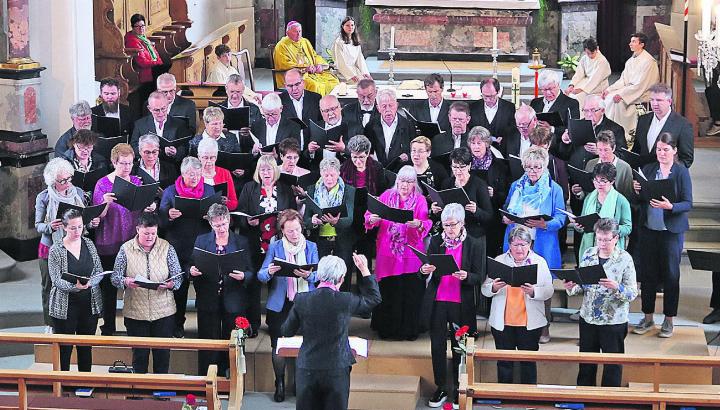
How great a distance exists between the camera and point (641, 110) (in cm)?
1427

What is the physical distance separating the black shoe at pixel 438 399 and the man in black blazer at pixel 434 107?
2.36 metres

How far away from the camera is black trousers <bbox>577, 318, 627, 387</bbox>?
385 inches

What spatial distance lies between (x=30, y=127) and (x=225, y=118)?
258cm

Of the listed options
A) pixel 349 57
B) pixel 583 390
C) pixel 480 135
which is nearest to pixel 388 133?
pixel 480 135

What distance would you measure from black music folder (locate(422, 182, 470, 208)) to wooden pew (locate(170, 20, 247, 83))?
6457mm

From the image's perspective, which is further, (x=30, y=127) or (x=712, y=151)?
(x=712, y=151)

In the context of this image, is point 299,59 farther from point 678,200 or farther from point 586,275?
point 586,275

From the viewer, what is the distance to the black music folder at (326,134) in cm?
1116

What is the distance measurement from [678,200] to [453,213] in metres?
1.82

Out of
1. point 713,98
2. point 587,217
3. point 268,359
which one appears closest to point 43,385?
point 268,359

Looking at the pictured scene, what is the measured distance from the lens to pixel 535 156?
33.7ft

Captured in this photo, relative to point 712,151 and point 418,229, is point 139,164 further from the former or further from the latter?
point 712,151

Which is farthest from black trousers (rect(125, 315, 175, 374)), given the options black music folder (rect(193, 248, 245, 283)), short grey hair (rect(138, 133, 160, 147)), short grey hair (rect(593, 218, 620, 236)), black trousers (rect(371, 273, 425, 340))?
short grey hair (rect(593, 218, 620, 236))

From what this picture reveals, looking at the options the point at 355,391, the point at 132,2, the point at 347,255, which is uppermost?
the point at 132,2
